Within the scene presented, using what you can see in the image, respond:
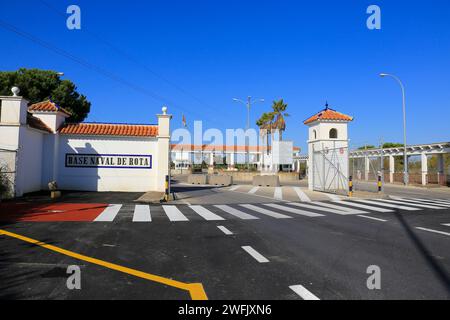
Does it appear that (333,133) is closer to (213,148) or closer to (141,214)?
(141,214)

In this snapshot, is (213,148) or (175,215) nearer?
(175,215)

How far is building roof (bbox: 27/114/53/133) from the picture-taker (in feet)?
51.4

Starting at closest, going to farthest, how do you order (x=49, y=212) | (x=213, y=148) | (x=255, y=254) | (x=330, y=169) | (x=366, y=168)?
(x=255, y=254) < (x=49, y=212) < (x=330, y=169) < (x=366, y=168) < (x=213, y=148)

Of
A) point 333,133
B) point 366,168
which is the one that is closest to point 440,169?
point 366,168

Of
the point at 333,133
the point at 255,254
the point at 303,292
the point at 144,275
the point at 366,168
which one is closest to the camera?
the point at 303,292

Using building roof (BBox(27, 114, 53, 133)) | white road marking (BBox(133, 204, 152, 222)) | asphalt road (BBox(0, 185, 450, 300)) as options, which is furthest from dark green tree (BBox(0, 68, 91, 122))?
asphalt road (BBox(0, 185, 450, 300))

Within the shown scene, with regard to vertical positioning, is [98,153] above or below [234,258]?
above

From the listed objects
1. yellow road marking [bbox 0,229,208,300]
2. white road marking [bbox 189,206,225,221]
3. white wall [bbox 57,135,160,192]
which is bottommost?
yellow road marking [bbox 0,229,208,300]

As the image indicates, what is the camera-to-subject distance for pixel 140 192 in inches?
703

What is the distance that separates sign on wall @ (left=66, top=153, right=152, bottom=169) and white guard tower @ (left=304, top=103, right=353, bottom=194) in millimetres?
11378

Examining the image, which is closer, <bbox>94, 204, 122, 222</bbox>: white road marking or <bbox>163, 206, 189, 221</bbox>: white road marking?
<bbox>94, 204, 122, 222</bbox>: white road marking

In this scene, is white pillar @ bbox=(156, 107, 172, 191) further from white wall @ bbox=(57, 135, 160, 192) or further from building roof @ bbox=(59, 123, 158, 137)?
building roof @ bbox=(59, 123, 158, 137)

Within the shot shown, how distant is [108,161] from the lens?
58.3 feet

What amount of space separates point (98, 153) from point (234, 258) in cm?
1448
